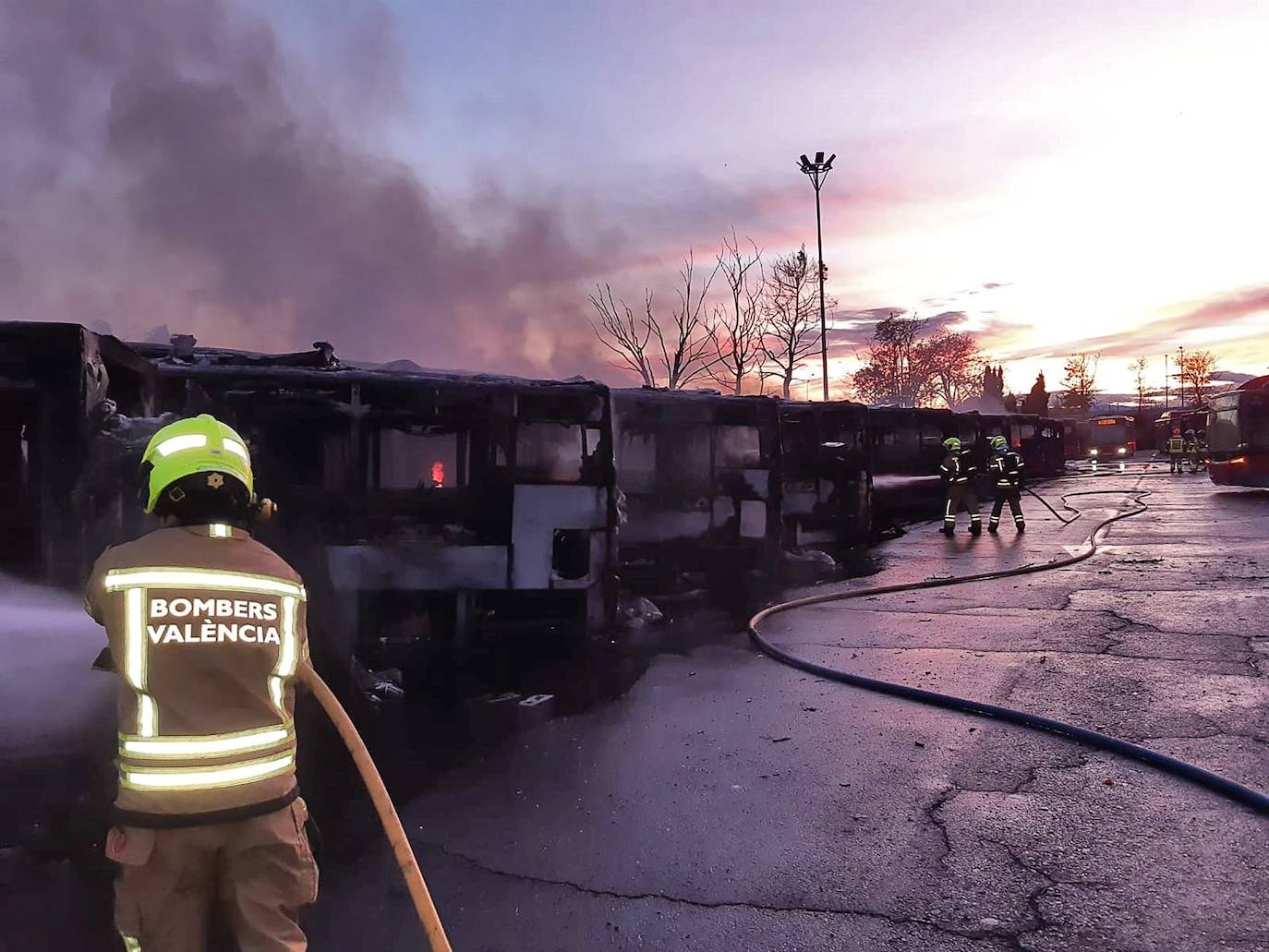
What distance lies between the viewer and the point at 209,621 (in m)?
1.95

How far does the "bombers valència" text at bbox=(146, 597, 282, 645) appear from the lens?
6.30 feet

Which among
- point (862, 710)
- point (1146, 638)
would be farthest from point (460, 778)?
point (1146, 638)

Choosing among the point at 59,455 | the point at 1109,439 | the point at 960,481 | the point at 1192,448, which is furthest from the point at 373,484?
the point at 1109,439

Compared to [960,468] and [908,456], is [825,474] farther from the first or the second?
[908,456]

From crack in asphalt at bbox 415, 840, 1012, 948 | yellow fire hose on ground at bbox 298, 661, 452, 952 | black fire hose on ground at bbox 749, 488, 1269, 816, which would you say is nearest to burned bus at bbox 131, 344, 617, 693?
black fire hose on ground at bbox 749, 488, 1269, 816

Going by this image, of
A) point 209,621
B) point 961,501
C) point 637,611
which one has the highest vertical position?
point 209,621

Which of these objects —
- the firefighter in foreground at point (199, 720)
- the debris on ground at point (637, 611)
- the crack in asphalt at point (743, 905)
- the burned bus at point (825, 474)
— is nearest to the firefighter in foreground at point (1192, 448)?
the burned bus at point (825, 474)

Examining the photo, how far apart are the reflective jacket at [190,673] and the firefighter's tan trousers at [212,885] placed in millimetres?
48

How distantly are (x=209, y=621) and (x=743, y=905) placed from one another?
2.01 meters

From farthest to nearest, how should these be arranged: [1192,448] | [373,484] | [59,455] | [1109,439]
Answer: [1109,439], [1192,448], [373,484], [59,455]

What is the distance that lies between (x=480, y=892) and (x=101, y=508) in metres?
2.46

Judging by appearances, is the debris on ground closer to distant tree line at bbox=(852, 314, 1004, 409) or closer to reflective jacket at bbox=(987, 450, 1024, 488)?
reflective jacket at bbox=(987, 450, 1024, 488)

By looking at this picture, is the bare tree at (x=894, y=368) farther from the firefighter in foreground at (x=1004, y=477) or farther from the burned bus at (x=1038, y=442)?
the firefighter in foreground at (x=1004, y=477)

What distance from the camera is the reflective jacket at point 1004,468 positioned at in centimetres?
1452
